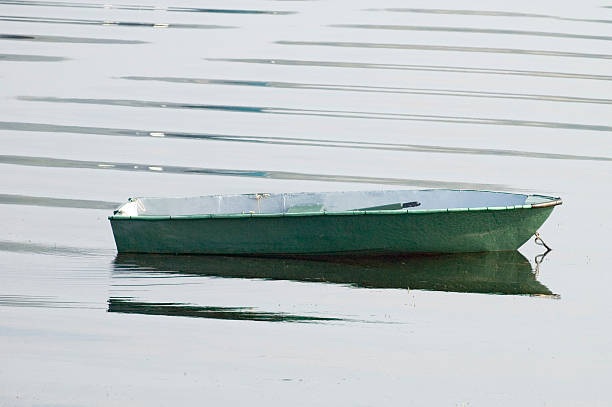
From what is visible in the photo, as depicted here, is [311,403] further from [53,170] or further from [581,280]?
[53,170]

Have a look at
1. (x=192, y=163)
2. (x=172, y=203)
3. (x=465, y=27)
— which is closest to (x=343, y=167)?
(x=192, y=163)

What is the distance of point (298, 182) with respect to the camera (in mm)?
19750

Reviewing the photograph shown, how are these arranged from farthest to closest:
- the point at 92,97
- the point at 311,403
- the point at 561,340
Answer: the point at 92,97, the point at 561,340, the point at 311,403

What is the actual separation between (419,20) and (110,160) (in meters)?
18.7

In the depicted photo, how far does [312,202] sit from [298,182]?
131 inches

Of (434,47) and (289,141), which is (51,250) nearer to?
(289,141)

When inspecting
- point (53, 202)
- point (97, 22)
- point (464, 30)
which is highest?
point (97, 22)

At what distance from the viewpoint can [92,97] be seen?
2603 centimetres

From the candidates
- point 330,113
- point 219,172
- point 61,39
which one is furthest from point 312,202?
point 61,39

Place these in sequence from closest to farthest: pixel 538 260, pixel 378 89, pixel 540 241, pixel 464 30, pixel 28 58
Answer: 1. pixel 538 260
2. pixel 540 241
3. pixel 378 89
4. pixel 28 58
5. pixel 464 30

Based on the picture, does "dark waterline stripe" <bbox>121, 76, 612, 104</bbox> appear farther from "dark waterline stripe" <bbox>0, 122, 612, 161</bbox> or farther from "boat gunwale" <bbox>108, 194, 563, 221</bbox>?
"boat gunwale" <bbox>108, 194, 563, 221</bbox>

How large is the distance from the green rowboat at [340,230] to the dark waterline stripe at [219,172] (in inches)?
150

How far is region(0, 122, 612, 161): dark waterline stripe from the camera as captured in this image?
22.0m

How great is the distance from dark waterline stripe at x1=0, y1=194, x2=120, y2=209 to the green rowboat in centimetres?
236
